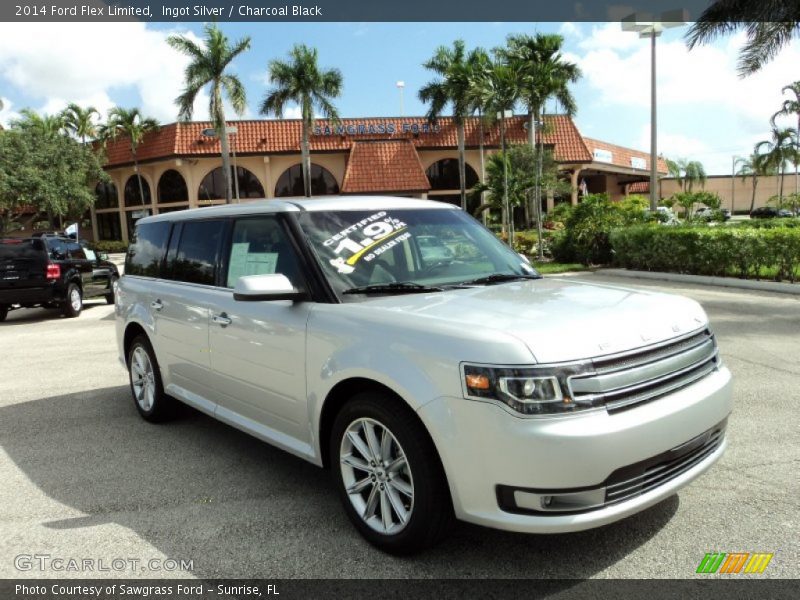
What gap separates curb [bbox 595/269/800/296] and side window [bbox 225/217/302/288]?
11.9 metres

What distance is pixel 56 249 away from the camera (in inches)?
541

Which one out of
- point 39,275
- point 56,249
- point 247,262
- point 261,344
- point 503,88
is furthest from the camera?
point 503,88

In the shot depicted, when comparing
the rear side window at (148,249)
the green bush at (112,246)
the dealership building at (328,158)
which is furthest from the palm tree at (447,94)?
the rear side window at (148,249)

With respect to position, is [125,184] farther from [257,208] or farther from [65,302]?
[257,208]

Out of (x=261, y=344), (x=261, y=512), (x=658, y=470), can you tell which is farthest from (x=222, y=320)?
(x=658, y=470)

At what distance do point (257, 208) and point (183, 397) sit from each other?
5.69 feet

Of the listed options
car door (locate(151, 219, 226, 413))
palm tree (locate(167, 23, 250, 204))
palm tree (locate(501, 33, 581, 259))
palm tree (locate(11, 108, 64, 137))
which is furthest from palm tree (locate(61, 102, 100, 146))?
car door (locate(151, 219, 226, 413))

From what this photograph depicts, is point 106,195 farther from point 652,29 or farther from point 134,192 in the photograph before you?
point 652,29

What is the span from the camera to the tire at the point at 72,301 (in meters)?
→ 13.4

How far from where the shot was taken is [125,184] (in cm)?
4381

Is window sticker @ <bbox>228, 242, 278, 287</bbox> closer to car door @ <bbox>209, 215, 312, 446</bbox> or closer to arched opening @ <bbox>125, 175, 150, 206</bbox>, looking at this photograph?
car door @ <bbox>209, 215, 312, 446</bbox>

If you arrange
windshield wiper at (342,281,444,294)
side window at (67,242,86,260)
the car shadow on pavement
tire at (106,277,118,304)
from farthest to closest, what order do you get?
tire at (106,277,118,304) < side window at (67,242,86,260) < windshield wiper at (342,281,444,294) < the car shadow on pavement

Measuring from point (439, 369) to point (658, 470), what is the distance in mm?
1118

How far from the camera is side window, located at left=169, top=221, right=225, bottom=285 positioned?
454 centimetres
